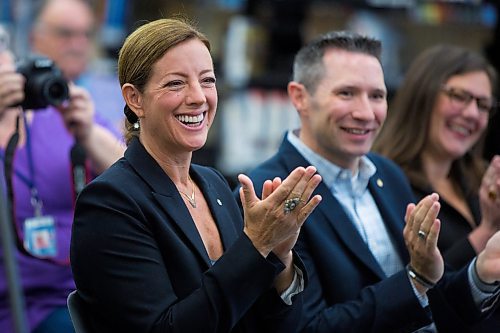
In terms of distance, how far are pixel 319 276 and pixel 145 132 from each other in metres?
0.77

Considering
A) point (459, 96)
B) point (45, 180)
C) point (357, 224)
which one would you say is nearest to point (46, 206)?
point (45, 180)

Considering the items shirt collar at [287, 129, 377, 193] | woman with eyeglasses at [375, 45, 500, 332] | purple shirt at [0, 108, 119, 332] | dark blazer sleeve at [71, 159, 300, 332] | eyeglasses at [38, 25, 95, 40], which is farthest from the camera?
eyeglasses at [38, 25, 95, 40]

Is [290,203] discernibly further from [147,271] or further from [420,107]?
[420,107]

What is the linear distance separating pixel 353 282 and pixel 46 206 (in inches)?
44.6

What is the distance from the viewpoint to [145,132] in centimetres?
207

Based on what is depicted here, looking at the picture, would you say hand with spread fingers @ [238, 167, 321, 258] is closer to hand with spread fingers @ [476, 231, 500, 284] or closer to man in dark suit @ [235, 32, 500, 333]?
man in dark suit @ [235, 32, 500, 333]

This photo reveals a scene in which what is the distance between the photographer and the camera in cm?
286

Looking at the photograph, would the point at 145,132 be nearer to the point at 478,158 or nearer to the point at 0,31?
the point at 0,31

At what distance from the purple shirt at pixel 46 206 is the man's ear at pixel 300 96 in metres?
0.82

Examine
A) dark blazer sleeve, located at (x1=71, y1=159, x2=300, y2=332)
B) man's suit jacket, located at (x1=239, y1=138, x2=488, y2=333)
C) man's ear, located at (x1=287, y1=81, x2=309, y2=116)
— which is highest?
man's ear, located at (x1=287, y1=81, x2=309, y2=116)

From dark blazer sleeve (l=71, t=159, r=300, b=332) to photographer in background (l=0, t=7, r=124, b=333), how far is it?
100cm

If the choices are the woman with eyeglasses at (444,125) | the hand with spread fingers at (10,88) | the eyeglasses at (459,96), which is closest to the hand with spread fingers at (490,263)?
the woman with eyeglasses at (444,125)

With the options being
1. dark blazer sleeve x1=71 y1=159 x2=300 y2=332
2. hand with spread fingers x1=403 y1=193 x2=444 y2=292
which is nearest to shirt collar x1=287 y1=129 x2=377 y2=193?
hand with spread fingers x1=403 y1=193 x2=444 y2=292

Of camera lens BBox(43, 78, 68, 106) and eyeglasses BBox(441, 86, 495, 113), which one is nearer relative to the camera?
camera lens BBox(43, 78, 68, 106)
